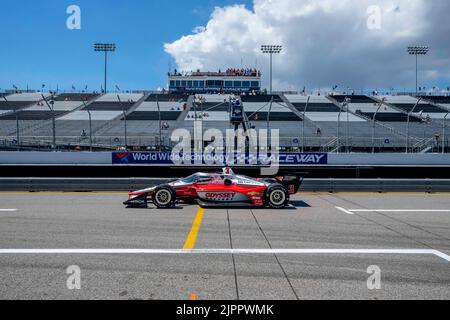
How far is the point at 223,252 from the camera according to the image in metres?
5.97

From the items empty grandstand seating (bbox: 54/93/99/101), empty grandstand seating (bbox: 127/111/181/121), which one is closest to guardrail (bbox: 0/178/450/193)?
empty grandstand seating (bbox: 127/111/181/121)

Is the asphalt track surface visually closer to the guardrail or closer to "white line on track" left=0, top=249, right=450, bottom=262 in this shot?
"white line on track" left=0, top=249, right=450, bottom=262

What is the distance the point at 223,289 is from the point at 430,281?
2623mm

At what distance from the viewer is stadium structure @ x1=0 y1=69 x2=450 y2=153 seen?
2664 centimetres

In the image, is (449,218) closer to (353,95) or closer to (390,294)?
(390,294)

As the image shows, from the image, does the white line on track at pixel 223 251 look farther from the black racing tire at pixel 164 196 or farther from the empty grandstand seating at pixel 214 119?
the empty grandstand seating at pixel 214 119

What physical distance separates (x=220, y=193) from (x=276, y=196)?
5.01 ft

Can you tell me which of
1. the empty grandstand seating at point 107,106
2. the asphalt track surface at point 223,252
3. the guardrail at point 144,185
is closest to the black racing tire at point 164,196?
the asphalt track surface at point 223,252

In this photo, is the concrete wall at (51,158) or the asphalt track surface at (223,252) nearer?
the asphalt track surface at (223,252)

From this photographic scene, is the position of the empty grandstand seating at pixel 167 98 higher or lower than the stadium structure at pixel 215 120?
higher

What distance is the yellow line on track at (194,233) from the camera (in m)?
6.36

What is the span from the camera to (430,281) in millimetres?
4746

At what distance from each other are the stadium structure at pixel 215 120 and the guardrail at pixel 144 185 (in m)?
6.49
